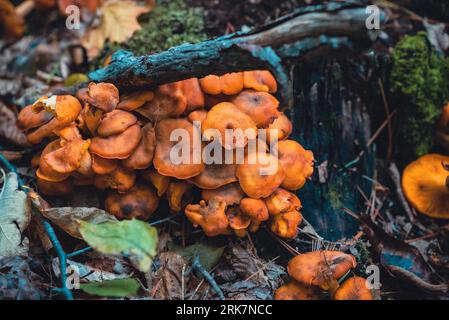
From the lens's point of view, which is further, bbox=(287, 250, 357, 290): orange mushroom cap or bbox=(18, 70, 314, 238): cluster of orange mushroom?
bbox=(18, 70, 314, 238): cluster of orange mushroom

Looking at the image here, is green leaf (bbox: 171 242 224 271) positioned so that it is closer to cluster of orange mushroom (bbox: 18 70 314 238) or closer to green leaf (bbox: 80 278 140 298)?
cluster of orange mushroom (bbox: 18 70 314 238)

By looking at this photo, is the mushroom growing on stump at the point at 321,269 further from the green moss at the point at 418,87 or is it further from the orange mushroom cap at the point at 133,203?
the green moss at the point at 418,87

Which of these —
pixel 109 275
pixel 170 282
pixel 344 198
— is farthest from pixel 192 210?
pixel 344 198

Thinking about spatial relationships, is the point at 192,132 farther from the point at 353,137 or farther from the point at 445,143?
the point at 445,143

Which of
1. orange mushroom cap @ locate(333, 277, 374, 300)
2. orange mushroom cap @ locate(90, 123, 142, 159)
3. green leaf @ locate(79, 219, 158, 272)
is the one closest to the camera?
green leaf @ locate(79, 219, 158, 272)

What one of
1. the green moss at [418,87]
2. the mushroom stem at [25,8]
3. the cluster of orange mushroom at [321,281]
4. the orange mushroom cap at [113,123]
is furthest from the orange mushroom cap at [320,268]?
the mushroom stem at [25,8]

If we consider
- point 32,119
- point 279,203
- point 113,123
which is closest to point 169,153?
point 113,123

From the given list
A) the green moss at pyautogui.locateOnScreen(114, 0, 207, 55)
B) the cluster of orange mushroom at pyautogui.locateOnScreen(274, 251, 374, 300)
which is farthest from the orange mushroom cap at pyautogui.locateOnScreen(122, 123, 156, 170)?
the green moss at pyautogui.locateOnScreen(114, 0, 207, 55)
